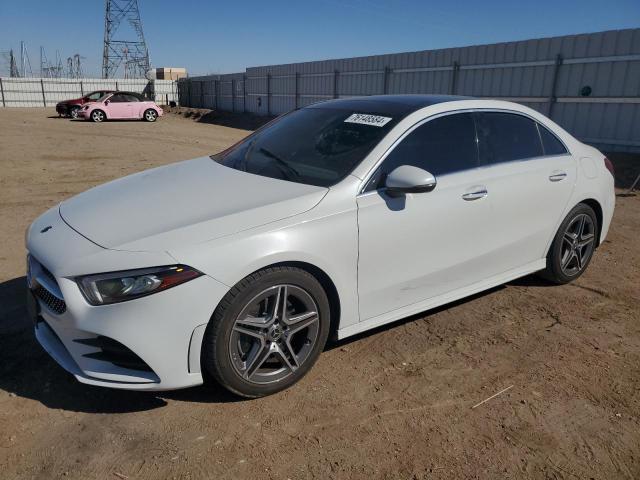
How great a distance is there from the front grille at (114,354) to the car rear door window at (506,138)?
2666mm

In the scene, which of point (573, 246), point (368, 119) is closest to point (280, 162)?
point (368, 119)

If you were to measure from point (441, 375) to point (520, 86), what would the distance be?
14.3 metres

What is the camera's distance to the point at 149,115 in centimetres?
2588

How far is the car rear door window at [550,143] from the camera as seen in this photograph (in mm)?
4191

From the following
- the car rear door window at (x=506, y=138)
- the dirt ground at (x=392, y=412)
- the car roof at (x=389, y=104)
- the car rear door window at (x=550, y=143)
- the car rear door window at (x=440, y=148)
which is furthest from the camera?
the car rear door window at (x=550, y=143)

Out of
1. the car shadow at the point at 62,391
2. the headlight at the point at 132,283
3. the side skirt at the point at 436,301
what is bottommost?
the car shadow at the point at 62,391

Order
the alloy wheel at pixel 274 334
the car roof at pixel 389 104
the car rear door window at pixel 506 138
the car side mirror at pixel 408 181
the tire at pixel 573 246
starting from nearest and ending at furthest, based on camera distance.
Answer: the alloy wheel at pixel 274 334 → the car side mirror at pixel 408 181 → the car roof at pixel 389 104 → the car rear door window at pixel 506 138 → the tire at pixel 573 246

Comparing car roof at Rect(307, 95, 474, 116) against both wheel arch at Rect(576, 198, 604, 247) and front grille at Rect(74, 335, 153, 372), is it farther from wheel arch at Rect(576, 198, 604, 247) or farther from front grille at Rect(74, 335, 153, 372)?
front grille at Rect(74, 335, 153, 372)

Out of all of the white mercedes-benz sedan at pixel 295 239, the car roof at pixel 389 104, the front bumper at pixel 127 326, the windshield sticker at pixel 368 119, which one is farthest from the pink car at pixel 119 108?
the front bumper at pixel 127 326

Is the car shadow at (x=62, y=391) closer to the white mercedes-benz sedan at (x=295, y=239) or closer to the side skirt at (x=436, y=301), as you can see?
the white mercedes-benz sedan at (x=295, y=239)

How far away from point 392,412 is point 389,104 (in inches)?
84.2

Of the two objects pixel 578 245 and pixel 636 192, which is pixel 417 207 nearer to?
pixel 578 245

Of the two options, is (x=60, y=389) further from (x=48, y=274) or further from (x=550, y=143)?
(x=550, y=143)

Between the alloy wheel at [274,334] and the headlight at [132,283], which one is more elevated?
the headlight at [132,283]
